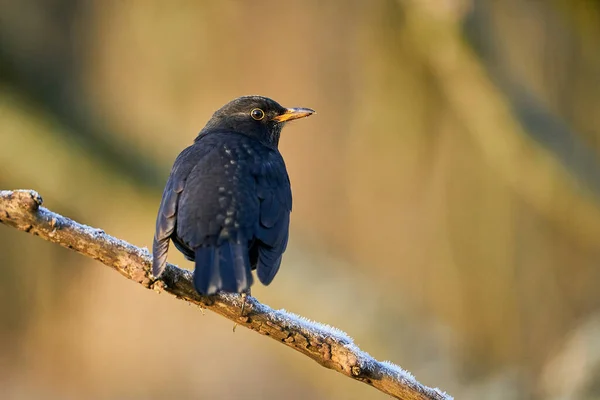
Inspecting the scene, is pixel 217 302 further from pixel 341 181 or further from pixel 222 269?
pixel 341 181

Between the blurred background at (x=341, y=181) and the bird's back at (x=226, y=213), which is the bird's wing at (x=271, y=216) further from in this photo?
the blurred background at (x=341, y=181)

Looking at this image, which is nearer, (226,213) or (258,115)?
(226,213)

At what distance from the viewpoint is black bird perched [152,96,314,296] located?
3270mm

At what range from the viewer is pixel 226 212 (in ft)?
11.9

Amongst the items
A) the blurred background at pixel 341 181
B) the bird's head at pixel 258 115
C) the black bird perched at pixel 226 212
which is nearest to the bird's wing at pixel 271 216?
the black bird perched at pixel 226 212

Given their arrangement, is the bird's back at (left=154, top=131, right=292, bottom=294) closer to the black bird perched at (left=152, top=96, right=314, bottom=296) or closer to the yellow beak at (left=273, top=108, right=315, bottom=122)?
the black bird perched at (left=152, top=96, right=314, bottom=296)

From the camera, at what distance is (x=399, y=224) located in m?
8.16

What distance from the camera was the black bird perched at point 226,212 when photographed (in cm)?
327

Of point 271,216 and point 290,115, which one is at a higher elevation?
point 290,115

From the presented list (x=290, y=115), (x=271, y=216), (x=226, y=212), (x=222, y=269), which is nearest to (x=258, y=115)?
(x=290, y=115)

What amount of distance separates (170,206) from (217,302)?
0.73 meters

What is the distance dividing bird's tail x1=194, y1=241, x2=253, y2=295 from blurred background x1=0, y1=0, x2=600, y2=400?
3.72 m

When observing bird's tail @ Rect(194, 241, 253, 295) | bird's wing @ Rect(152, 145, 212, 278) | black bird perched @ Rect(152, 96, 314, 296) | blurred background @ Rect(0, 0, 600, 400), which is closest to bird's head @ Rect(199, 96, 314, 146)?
black bird perched @ Rect(152, 96, 314, 296)

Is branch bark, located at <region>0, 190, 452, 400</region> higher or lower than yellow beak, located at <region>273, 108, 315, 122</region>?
lower
